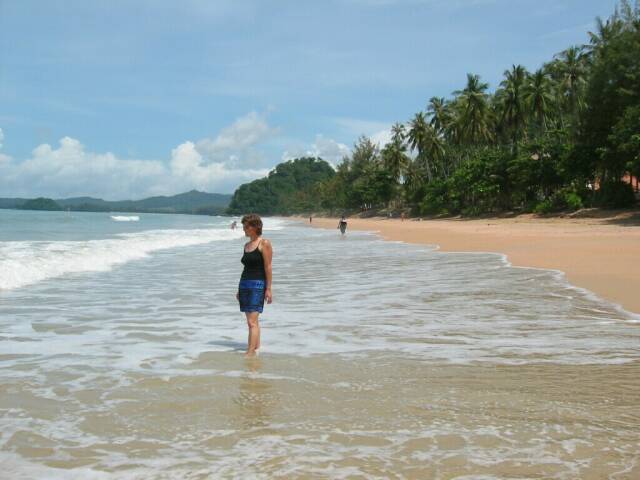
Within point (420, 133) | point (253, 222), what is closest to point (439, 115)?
point (420, 133)

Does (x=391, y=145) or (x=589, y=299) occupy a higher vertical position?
(x=391, y=145)

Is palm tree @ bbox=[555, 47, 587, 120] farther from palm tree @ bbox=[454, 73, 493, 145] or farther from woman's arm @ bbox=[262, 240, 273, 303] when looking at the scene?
woman's arm @ bbox=[262, 240, 273, 303]

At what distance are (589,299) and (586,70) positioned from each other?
5980 centimetres

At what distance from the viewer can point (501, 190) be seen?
5522 cm

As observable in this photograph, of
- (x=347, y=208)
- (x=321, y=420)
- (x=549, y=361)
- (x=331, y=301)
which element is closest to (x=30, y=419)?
(x=321, y=420)

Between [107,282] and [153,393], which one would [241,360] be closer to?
[153,393]

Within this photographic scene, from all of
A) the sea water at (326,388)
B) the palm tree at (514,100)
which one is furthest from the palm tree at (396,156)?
the sea water at (326,388)

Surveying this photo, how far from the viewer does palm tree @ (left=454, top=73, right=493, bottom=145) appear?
63938 millimetres

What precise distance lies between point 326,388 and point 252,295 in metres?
1.68

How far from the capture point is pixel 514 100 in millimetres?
59250

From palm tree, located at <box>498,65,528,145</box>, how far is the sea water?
53.7 metres

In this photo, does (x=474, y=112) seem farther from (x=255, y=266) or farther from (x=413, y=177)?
(x=255, y=266)

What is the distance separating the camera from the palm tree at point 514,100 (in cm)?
5875

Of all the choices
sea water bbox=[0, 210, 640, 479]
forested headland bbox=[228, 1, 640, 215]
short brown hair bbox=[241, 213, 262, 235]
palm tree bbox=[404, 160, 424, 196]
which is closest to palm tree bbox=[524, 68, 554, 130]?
forested headland bbox=[228, 1, 640, 215]
